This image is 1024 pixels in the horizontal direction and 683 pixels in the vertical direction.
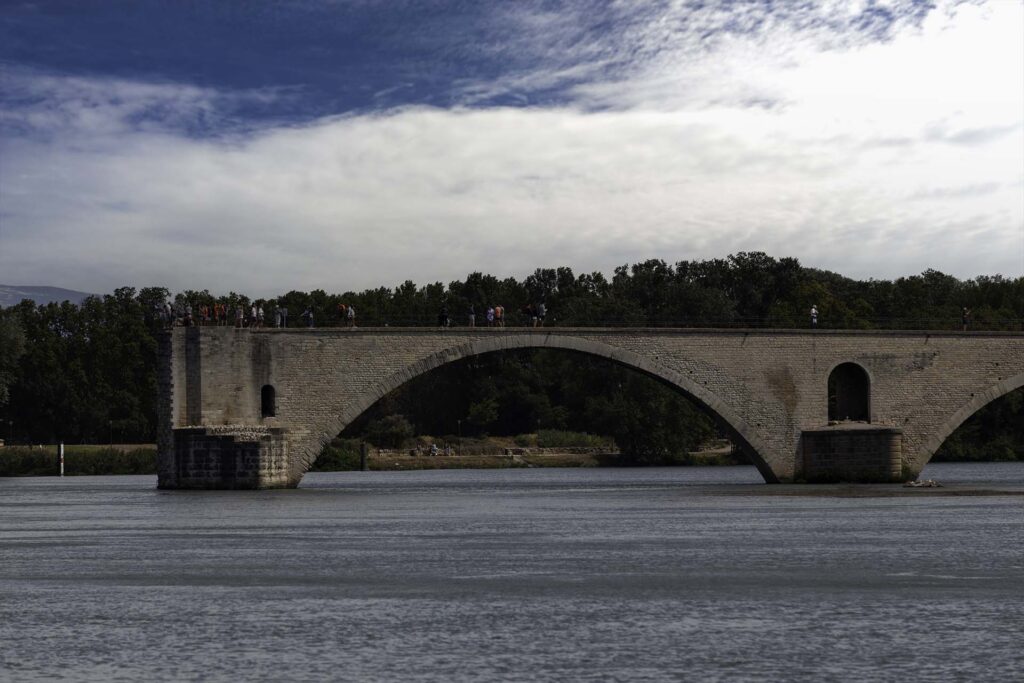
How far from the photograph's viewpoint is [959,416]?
52344 mm

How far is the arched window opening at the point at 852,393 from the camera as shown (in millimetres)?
52375

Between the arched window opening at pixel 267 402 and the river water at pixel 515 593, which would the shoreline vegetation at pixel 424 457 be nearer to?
the arched window opening at pixel 267 402

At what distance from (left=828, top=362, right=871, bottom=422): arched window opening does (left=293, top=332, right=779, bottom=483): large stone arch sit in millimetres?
3946

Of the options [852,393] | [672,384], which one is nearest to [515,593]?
[672,384]

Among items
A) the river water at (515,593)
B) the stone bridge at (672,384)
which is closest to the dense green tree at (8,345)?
the stone bridge at (672,384)

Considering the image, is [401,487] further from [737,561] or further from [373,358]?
[737,561]

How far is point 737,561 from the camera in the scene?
78.5 ft

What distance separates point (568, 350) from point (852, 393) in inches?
408

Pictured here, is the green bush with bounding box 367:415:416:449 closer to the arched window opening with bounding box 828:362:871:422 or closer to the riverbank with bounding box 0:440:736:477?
the riverbank with bounding box 0:440:736:477

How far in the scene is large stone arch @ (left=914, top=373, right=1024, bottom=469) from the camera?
52.0 meters

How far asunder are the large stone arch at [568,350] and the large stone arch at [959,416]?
207 inches

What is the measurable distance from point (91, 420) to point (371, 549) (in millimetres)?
66661

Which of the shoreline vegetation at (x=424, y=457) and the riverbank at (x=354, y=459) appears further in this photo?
the shoreline vegetation at (x=424, y=457)

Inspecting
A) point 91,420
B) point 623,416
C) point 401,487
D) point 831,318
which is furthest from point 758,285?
point 401,487
